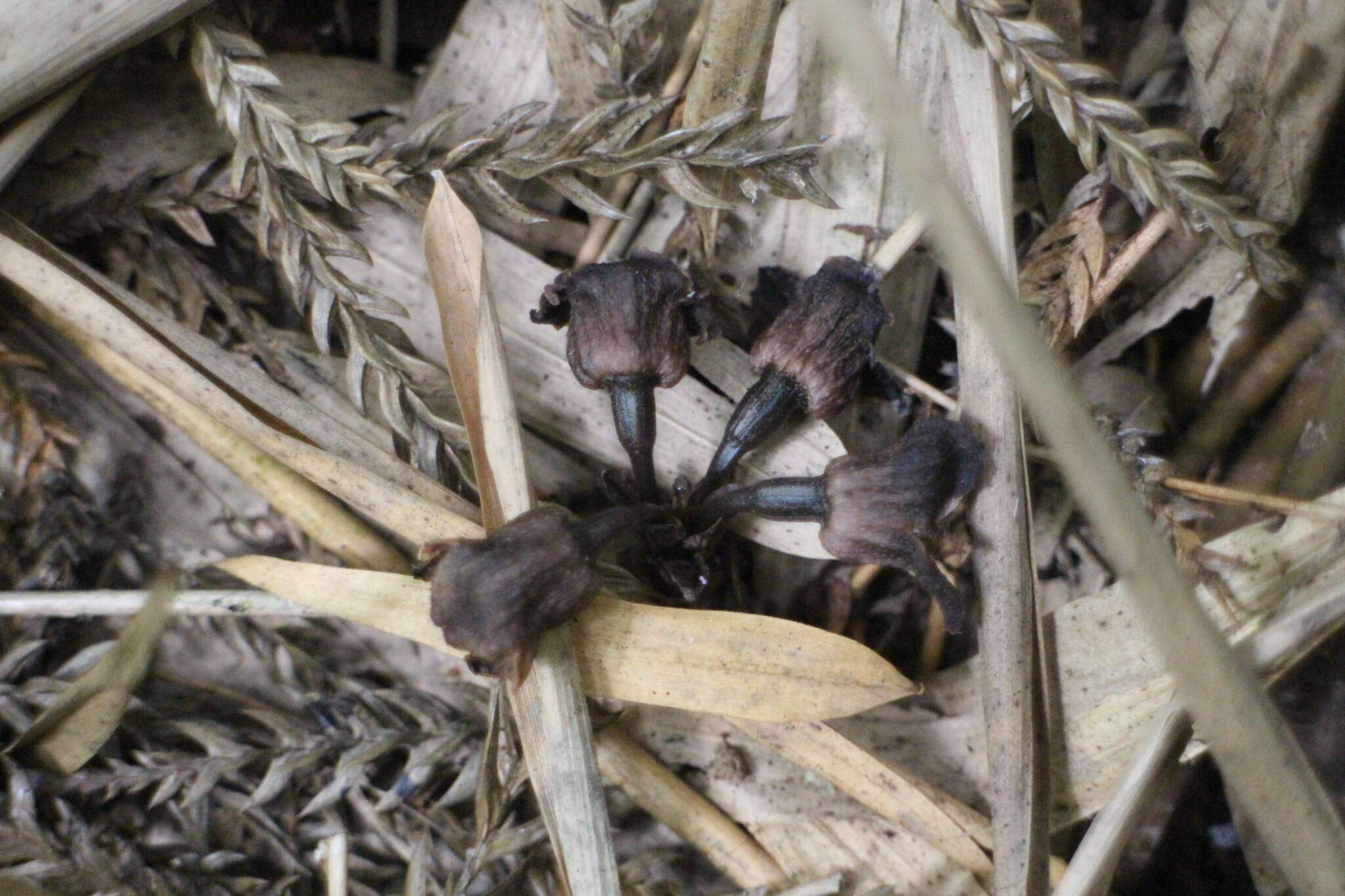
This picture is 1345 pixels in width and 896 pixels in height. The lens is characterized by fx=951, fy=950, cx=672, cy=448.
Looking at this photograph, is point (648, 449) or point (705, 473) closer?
point (648, 449)

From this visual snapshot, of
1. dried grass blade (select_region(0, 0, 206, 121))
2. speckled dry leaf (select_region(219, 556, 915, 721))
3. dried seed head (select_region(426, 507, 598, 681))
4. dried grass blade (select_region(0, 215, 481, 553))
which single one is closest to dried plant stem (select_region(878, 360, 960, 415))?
speckled dry leaf (select_region(219, 556, 915, 721))

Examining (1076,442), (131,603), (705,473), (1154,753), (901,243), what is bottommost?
(131,603)

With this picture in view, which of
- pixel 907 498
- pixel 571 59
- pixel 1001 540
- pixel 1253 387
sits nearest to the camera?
pixel 907 498

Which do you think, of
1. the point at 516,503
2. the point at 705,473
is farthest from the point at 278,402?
the point at 705,473

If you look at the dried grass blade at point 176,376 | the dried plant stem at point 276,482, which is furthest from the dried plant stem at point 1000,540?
the dried plant stem at point 276,482

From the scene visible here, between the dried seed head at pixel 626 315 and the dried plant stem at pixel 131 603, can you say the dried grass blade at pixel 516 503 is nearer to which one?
the dried seed head at pixel 626 315

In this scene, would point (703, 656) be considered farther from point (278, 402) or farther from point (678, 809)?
point (278, 402)

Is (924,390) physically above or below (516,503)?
above
